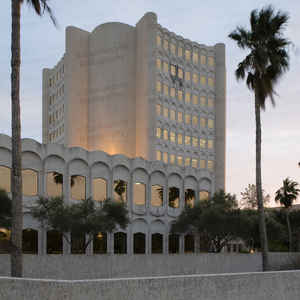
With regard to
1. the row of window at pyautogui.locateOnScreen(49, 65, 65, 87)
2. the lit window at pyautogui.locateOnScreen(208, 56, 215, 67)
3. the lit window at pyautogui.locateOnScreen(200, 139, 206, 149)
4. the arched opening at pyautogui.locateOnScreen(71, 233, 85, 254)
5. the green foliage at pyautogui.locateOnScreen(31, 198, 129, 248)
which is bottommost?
the arched opening at pyautogui.locateOnScreen(71, 233, 85, 254)

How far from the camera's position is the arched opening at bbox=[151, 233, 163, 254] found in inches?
2061

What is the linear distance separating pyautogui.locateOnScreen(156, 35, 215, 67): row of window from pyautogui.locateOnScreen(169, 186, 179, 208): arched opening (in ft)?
85.0

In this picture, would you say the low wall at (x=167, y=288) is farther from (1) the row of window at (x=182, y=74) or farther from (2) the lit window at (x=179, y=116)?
(2) the lit window at (x=179, y=116)

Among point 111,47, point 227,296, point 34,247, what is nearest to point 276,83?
point 227,296

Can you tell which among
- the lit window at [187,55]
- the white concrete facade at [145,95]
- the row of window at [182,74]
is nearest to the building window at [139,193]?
the white concrete facade at [145,95]

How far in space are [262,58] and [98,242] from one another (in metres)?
27.5

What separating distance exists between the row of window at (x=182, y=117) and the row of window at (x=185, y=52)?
9406 mm

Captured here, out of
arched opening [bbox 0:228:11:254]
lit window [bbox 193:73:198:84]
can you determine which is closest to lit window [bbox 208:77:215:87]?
lit window [bbox 193:73:198:84]

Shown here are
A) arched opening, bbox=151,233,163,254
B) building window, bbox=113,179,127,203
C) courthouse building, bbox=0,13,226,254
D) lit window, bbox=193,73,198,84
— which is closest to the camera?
building window, bbox=113,179,127,203

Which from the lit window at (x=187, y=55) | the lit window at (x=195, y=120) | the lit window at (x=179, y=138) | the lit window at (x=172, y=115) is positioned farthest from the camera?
the lit window at (x=195, y=120)

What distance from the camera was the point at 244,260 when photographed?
35.6 meters

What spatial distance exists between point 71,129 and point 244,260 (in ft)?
153

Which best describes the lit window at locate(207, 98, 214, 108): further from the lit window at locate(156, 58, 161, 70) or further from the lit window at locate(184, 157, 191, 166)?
the lit window at locate(156, 58, 161, 70)

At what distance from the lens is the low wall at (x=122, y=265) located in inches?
894
